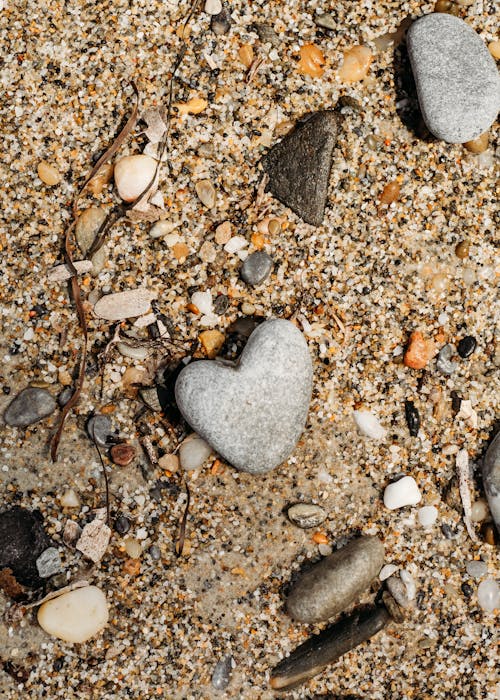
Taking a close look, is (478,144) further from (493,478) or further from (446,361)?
(493,478)

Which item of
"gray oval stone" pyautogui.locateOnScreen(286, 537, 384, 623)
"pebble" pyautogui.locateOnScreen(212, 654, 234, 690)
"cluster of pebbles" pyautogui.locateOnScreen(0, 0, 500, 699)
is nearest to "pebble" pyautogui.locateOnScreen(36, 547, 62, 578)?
"cluster of pebbles" pyautogui.locateOnScreen(0, 0, 500, 699)

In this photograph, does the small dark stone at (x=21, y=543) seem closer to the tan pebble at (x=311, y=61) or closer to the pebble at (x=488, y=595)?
the pebble at (x=488, y=595)

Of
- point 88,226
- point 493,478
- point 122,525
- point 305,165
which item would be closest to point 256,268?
point 305,165

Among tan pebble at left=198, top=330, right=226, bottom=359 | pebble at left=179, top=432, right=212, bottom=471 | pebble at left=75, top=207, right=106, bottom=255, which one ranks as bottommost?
pebble at left=179, top=432, right=212, bottom=471

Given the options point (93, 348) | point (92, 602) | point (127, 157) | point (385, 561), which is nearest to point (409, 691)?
point (385, 561)

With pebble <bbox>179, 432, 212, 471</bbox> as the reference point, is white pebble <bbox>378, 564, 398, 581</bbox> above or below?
below

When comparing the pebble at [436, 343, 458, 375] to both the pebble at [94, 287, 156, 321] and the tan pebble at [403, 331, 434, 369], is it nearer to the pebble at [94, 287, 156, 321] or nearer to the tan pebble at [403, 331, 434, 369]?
the tan pebble at [403, 331, 434, 369]
